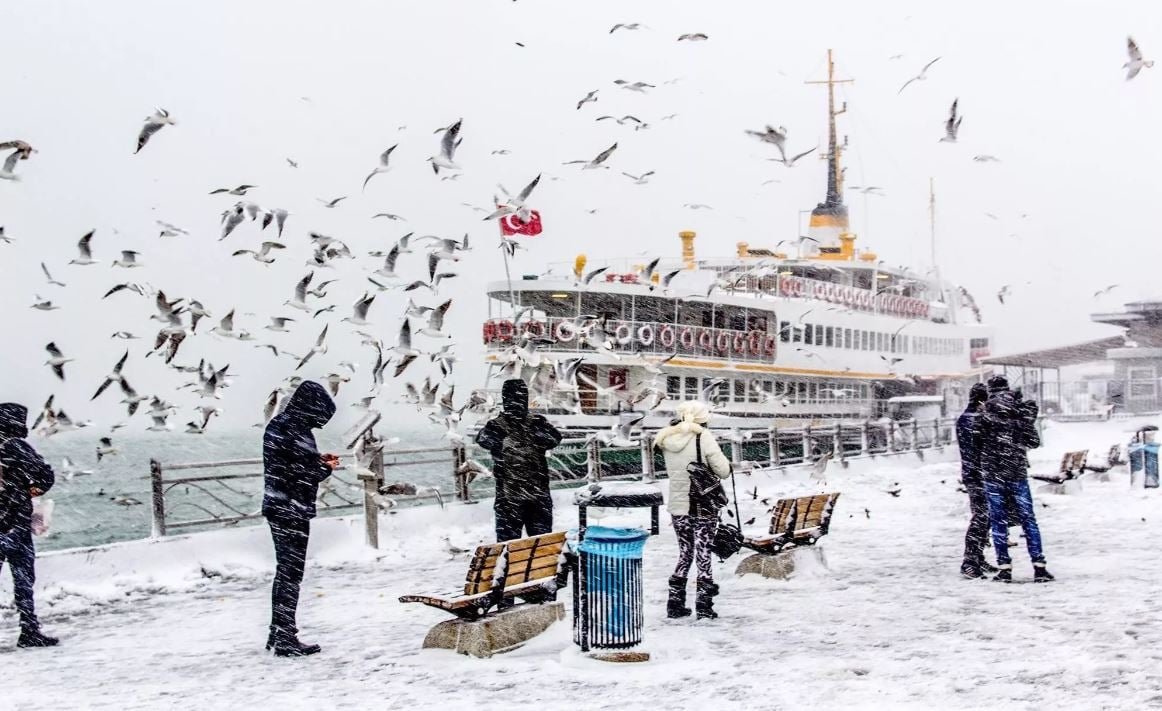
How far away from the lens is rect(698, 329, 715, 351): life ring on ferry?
99.2 ft

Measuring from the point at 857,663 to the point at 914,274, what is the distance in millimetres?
39130

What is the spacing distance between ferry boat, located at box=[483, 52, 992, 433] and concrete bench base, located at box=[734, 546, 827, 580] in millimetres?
9828

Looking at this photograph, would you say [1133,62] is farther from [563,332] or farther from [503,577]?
[563,332]

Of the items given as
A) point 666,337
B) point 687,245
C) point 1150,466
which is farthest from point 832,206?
point 1150,466

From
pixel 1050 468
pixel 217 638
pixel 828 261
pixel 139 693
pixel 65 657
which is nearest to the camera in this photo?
pixel 139 693

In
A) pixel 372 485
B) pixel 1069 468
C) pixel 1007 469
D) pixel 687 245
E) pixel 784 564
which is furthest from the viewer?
pixel 687 245

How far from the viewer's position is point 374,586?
35.6ft

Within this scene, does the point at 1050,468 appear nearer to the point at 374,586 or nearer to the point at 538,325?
the point at 538,325

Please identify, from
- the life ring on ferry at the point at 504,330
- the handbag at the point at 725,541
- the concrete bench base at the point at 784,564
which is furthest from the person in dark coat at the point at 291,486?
the life ring on ferry at the point at 504,330

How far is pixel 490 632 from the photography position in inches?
285

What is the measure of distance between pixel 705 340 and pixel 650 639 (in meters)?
23.1

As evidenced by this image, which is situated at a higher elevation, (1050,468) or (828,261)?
(828,261)

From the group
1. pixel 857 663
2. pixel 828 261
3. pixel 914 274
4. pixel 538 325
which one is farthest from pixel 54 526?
pixel 857 663

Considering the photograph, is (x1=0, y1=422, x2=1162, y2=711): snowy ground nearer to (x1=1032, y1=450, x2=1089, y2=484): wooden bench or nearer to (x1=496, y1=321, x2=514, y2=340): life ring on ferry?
(x1=1032, y1=450, x2=1089, y2=484): wooden bench
